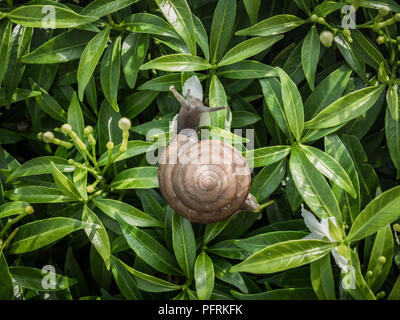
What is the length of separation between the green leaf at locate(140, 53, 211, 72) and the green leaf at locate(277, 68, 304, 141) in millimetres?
219

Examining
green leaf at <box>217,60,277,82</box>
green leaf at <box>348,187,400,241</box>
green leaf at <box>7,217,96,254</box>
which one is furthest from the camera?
green leaf at <box>217,60,277,82</box>

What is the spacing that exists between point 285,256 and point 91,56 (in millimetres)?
722

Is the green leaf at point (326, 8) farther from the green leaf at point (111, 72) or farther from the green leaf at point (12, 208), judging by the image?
the green leaf at point (12, 208)

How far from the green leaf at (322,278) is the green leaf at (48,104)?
83 centimetres

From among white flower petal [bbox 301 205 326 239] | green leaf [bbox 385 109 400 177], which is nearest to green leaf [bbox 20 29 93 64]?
white flower petal [bbox 301 205 326 239]

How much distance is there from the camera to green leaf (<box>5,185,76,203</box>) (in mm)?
1231

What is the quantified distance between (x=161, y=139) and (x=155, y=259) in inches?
12.6

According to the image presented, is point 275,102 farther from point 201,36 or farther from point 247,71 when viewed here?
point 201,36

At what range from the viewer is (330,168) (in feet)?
3.89

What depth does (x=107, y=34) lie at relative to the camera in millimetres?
1284

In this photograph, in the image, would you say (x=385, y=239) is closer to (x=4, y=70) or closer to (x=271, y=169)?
(x=271, y=169)

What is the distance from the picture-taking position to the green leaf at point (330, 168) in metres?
1.16

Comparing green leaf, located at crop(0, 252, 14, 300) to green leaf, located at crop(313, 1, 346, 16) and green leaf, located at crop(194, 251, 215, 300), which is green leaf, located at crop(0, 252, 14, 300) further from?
green leaf, located at crop(313, 1, 346, 16)
